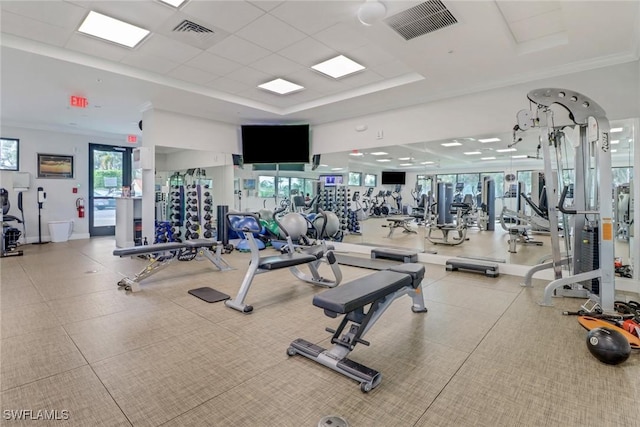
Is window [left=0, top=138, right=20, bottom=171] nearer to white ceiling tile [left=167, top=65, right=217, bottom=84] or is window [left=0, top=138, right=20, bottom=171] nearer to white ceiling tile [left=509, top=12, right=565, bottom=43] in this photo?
white ceiling tile [left=167, top=65, right=217, bottom=84]

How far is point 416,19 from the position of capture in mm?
3293

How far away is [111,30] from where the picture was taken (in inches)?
147

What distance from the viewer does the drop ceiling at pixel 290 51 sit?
328cm

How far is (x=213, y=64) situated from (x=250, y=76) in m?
0.62

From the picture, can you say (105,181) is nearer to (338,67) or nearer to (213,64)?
(213,64)

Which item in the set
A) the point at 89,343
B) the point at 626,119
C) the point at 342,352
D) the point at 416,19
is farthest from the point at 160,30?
the point at 626,119

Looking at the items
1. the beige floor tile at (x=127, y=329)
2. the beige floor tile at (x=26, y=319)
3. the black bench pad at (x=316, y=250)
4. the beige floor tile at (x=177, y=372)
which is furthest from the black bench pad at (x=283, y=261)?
the beige floor tile at (x=26, y=319)

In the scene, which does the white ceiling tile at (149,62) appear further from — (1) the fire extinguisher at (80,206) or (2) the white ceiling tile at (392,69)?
(1) the fire extinguisher at (80,206)

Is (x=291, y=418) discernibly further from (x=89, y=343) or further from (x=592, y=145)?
(x=592, y=145)

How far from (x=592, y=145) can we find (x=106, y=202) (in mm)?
10867

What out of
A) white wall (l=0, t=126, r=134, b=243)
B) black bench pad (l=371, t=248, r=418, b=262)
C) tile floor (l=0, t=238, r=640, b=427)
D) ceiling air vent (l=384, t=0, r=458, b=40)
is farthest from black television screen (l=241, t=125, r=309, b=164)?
white wall (l=0, t=126, r=134, b=243)

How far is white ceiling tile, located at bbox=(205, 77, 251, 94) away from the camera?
17.3 feet

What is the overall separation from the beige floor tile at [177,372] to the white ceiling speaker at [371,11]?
3080 mm

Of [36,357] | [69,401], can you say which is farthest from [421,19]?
[36,357]
